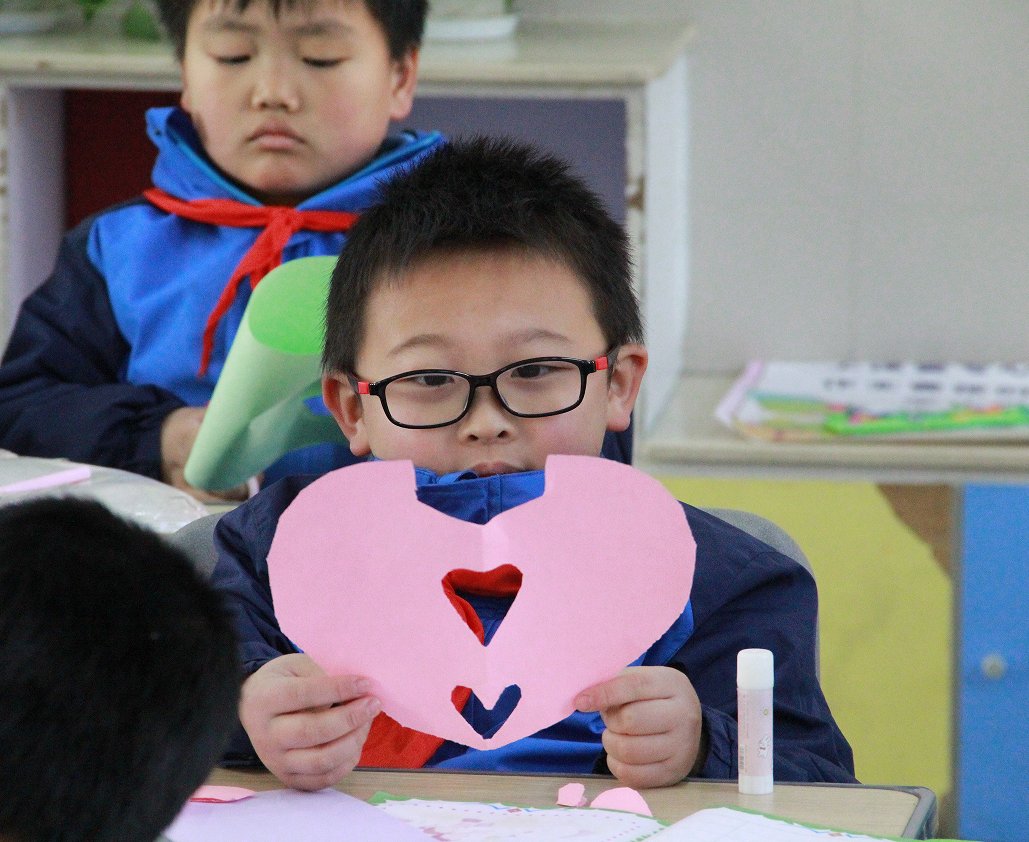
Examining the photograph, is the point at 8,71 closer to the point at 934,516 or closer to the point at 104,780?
the point at 934,516

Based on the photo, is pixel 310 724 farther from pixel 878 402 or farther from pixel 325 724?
pixel 878 402

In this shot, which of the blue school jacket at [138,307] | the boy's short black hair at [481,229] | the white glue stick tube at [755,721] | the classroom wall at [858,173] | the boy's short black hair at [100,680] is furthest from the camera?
the classroom wall at [858,173]

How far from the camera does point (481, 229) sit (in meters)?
1.11

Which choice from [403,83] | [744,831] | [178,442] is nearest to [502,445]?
[744,831]

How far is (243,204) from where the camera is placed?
200 centimetres

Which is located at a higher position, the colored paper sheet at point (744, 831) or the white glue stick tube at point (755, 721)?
the white glue stick tube at point (755, 721)

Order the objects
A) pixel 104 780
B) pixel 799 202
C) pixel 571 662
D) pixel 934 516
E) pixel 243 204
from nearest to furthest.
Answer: pixel 104 780
pixel 571 662
pixel 243 204
pixel 934 516
pixel 799 202

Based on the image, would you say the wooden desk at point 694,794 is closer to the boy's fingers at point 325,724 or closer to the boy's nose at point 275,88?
the boy's fingers at point 325,724

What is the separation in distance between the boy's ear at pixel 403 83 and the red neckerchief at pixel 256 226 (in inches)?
7.6

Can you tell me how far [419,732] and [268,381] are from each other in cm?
46

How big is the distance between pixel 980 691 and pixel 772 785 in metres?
1.45

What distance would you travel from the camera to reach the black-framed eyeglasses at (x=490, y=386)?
3.44 ft

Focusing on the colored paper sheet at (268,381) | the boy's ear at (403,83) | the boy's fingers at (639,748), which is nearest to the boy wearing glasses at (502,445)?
the boy's fingers at (639,748)

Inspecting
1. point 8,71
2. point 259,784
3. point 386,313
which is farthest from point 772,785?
point 8,71
